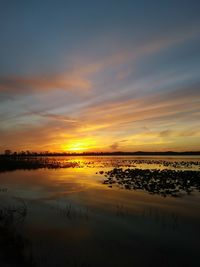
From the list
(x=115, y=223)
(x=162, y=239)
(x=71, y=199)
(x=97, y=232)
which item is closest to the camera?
(x=162, y=239)

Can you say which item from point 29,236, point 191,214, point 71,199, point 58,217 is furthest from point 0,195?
point 191,214

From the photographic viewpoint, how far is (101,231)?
467 inches

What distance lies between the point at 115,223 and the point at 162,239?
286 cm

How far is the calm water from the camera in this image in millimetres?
8859

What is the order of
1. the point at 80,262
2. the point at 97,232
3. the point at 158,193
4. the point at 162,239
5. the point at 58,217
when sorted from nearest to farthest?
the point at 80,262
the point at 162,239
the point at 97,232
the point at 58,217
the point at 158,193

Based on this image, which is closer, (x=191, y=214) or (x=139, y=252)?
(x=139, y=252)

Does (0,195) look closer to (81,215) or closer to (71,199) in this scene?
(71,199)

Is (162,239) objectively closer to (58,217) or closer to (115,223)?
(115,223)

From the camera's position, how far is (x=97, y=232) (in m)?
11.7

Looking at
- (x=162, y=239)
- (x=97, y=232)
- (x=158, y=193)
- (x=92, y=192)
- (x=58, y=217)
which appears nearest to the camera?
(x=162, y=239)

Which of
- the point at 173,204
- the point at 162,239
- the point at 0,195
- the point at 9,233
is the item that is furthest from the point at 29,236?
the point at 0,195

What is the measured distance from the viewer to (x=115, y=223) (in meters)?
13.0

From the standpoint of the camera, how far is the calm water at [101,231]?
8.86 m

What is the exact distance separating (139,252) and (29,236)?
4.22 meters
